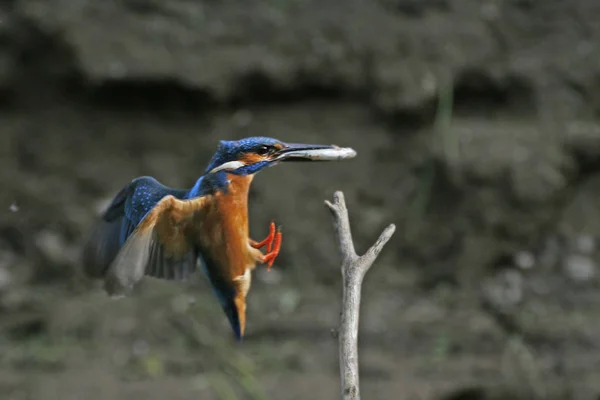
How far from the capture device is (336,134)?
3.42m

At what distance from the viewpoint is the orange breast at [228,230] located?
2.86 ft

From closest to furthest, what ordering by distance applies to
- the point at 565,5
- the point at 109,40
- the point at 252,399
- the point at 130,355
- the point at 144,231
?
the point at 144,231, the point at 252,399, the point at 130,355, the point at 109,40, the point at 565,5

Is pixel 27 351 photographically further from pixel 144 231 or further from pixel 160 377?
pixel 144 231

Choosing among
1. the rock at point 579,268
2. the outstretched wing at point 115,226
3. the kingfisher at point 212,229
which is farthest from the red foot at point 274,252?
the rock at point 579,268

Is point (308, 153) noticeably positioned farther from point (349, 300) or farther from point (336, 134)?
point (336, 134)

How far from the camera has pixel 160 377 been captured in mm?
2793

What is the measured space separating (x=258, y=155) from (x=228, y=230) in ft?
0.29

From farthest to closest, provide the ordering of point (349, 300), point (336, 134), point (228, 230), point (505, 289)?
1. point (336, 134)
2. point (505, 289)
3. point (349, 300)
4. point (228, 230)

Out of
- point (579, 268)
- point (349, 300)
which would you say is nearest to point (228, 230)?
point (349, 300)

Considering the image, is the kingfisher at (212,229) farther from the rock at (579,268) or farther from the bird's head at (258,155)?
the rock at (579,268)

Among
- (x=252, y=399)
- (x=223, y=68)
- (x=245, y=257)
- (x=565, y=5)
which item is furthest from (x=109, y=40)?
(x=245, y=257)

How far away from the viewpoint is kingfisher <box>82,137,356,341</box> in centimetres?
84

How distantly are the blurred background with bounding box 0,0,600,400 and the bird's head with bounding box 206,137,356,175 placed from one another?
224 cm

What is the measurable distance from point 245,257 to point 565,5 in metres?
2.94
